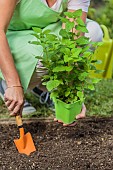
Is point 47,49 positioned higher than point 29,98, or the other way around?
point 47,49

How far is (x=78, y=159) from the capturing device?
276cm

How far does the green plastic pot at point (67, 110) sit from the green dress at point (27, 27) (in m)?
0.27

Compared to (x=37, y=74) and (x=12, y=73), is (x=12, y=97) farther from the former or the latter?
(x=37, y=74)

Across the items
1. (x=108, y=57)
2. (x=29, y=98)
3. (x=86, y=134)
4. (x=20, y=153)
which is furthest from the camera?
(x=108, y=57)

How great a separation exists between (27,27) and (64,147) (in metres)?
0.74

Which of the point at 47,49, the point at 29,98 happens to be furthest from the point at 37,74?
the point at 29,98

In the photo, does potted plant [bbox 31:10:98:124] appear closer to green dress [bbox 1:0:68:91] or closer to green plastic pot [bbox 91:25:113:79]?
green dress [bbox 1:0:68:91]

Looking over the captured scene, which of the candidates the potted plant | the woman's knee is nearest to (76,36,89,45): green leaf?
the potted plant

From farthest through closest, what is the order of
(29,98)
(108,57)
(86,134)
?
(108,57), (29,98), (86,134)

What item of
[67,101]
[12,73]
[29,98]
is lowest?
[29,98]

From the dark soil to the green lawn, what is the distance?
0.51 ft

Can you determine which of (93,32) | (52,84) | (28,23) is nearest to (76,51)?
(52,84)

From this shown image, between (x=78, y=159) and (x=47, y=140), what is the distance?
305 millimetres

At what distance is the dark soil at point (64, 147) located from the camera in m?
2.70
